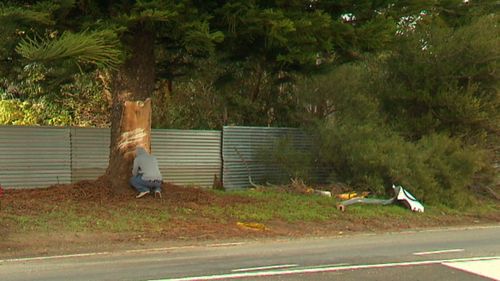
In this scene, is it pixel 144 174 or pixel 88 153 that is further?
pixel 88 153

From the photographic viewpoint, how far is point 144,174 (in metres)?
13.8

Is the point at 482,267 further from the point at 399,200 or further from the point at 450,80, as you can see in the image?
the point at 450,80

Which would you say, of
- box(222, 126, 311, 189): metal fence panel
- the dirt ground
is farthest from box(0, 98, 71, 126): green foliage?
the dirt ground

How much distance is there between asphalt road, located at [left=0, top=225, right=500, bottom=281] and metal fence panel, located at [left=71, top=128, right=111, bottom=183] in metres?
6.50

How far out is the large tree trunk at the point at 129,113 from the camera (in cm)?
1397

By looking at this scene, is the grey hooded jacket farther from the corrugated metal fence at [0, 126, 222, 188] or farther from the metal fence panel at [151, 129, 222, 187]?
the metal fence panel at [151, 129, 222, 187]

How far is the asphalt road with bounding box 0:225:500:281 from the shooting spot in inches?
331

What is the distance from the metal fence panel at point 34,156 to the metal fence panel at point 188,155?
2472mm

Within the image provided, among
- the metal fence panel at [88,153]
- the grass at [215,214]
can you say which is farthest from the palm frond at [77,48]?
the metal fence panel at [88,153]

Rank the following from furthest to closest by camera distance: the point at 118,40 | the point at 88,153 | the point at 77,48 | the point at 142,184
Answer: the point at 88,153
the point at 142,184
the point at 118,40
the point at 77,48

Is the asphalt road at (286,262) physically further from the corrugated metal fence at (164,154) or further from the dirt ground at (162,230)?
the corrugated metal fence at (164,154)

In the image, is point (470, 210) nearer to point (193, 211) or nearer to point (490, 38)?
point (490, 38)

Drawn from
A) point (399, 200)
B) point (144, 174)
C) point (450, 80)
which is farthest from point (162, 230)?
point (450, 80)

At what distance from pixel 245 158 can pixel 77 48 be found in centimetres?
913
